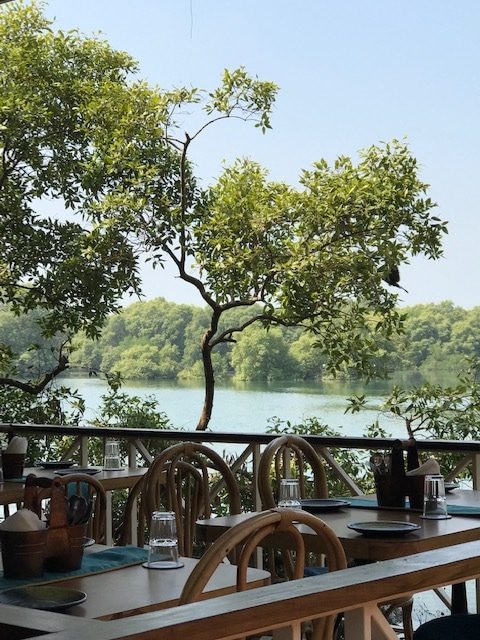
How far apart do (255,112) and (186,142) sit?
874mm

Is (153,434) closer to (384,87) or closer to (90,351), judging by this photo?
(90,351)

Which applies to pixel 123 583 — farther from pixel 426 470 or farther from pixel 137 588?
pixel 426 470

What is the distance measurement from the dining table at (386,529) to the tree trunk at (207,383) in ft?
20.0

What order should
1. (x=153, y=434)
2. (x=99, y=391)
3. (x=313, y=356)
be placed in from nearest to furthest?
(x=153, y=434) → (x=99, y=391) → (x=313, y=356)

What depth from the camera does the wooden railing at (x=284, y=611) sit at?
100cm

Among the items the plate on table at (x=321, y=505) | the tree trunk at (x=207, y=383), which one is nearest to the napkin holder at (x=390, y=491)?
the plate on table at (x=321, y=505)

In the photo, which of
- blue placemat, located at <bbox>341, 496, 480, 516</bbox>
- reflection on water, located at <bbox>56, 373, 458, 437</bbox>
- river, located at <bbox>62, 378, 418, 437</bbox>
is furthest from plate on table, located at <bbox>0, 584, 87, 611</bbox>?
river, located at <bbox>62, 378, 418, 437</bbox>

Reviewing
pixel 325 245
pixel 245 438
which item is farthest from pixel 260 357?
pixel 245 438

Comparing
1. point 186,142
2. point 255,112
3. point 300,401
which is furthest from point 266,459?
point 300,401

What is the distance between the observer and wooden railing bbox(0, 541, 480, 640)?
3.29 ft

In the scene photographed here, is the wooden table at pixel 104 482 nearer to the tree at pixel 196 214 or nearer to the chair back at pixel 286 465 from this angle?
the chair back at pixel 286 465

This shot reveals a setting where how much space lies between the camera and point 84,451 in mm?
5008

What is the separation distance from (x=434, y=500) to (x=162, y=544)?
94 centimetres

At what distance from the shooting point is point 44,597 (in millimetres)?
2084
